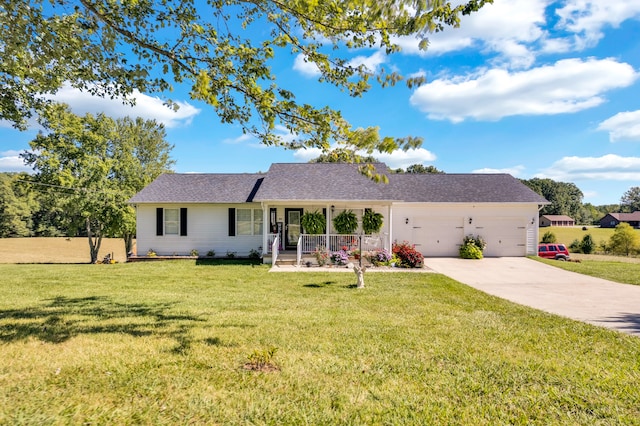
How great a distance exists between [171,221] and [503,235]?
17742 mm

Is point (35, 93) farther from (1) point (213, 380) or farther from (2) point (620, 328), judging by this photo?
(2) point (620, 328)

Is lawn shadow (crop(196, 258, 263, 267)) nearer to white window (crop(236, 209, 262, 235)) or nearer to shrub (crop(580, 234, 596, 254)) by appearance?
white window (crop(236, 209, 262, 235))

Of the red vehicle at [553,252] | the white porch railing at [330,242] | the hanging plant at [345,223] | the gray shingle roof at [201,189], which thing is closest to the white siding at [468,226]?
the red vehicle at [553,252]

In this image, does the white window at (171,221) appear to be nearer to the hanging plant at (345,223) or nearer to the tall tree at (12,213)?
the hanging plant at (345,223)

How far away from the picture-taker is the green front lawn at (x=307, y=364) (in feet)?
9.92

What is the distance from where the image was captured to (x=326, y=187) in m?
15.9

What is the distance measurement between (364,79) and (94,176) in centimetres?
2109

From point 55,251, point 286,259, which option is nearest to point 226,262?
point 286,259

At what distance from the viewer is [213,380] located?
3568 mm

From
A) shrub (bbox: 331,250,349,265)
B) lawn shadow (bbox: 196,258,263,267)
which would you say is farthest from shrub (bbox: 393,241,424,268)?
lawn shadow (bbox: 196,258,263,267)

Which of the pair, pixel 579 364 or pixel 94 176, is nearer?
pixel 579 364

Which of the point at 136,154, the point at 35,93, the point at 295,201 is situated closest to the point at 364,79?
the point at 35,93

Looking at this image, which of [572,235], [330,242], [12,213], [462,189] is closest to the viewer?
[330,242]

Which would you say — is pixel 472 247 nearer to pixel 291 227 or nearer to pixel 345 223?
pixel 345 223
